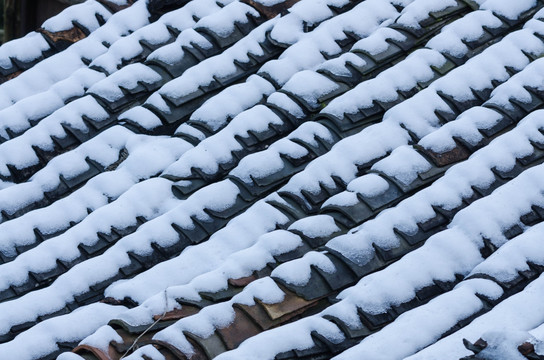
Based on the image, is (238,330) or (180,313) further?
(180,313)

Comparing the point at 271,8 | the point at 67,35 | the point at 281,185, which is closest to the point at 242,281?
the point at 281,185

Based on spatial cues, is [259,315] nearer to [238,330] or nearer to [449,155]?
[238,330]

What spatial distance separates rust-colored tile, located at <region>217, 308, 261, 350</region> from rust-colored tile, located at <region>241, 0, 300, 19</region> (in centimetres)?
249

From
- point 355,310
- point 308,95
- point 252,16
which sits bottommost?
point 355,310

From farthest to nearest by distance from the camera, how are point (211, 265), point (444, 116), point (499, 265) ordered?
point (444, 116), point (211, 265), point (499, 265)

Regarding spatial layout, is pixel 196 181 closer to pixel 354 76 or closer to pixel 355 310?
pixel 354 76

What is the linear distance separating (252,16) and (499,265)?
8.71 ft

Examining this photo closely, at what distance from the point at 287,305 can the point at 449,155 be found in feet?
3.40

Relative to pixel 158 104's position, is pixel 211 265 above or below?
below

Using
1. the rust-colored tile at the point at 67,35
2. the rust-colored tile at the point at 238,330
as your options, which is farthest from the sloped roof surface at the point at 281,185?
the rust-colored tile at the point at 67,35

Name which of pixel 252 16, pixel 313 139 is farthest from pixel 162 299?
pixel 252 16

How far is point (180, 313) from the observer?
378 centimetres

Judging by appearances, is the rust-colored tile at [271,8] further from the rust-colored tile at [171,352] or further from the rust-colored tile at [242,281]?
the rust-colored tile at [171,352]

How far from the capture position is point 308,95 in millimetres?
4859
